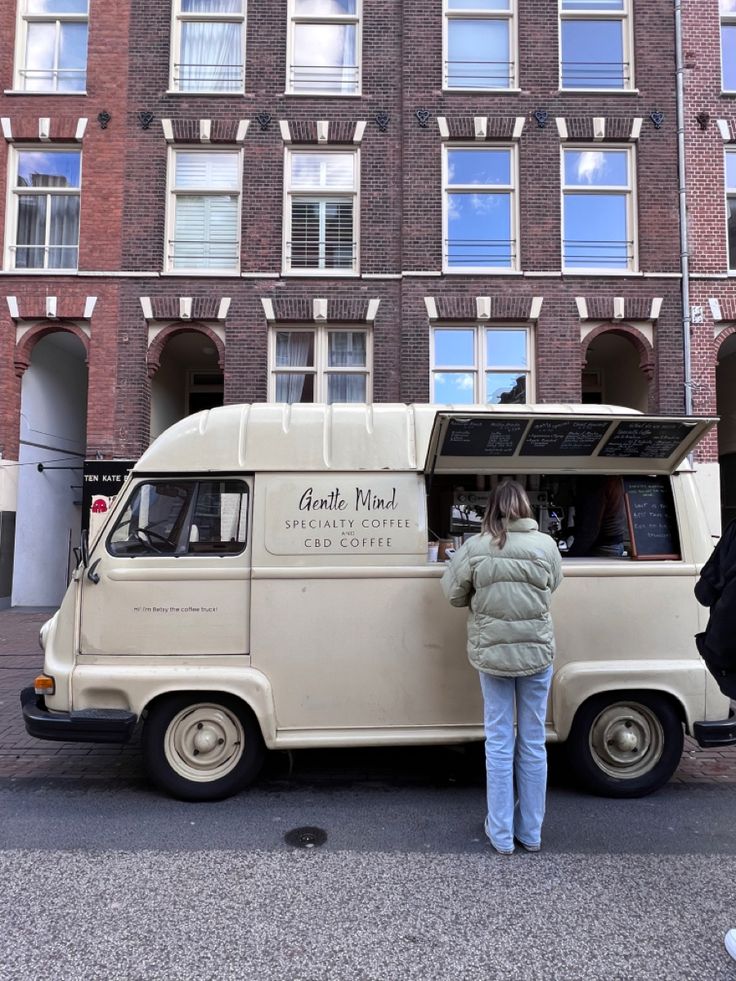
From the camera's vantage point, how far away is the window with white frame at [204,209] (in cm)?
1275

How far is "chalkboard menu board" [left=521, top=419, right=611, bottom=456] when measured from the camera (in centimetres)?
433

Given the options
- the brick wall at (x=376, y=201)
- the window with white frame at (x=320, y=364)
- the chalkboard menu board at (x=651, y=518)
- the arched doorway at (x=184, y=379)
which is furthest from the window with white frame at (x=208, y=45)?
the chalkboard menu board at (x=651, y=518)

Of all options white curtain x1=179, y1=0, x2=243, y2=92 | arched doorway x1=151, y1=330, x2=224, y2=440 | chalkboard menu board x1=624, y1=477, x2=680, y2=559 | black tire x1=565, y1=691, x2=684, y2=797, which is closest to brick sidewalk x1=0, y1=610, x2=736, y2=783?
black tire x1=565, y1=691, x2=684, y2=797

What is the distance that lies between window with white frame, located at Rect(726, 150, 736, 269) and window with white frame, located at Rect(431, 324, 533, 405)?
431cm

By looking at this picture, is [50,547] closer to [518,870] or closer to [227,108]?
[227,108]

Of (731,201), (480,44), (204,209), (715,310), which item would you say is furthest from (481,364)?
(480,44)

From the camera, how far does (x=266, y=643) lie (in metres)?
4.20

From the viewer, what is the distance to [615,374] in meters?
14.9

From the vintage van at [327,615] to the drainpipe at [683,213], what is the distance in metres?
8.88

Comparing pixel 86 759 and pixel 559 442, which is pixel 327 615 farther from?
pixel 86 759

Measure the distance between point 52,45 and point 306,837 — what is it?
1574cm

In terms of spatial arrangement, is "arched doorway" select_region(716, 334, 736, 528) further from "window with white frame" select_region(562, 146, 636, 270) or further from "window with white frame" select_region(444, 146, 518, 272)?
"window with white frame" select_region(444, 146, 518, 272)

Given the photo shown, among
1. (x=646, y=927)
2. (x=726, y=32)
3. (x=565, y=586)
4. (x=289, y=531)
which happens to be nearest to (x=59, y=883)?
(x=289, y=531)

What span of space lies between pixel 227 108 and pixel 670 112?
8.64 metres
